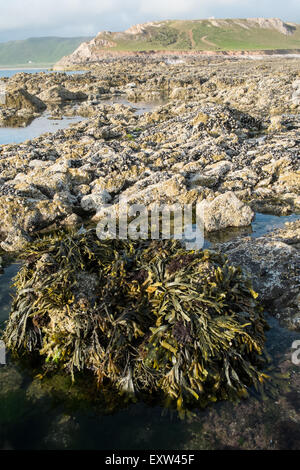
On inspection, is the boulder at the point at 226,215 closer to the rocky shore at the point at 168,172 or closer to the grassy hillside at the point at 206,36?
the rocky shore at the point at 168,172

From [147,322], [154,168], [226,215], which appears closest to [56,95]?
[154,168]

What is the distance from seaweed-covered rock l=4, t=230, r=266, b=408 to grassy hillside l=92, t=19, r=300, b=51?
4687 inches

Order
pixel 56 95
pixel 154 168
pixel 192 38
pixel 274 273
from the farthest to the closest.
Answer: pixel 192 38, pixel 56 95, pixel 154 168, pixel 274 273

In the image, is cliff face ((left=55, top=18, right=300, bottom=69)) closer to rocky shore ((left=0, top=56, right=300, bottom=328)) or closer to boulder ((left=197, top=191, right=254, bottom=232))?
rocky shore ((left=0, top=56, right=300, bottom=328))

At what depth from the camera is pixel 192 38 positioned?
125500mm

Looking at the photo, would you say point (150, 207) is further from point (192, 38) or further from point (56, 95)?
point (192, 38)

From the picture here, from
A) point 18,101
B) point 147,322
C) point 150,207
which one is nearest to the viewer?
point 147,322

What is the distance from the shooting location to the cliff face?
373 feet

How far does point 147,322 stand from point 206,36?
143834mm

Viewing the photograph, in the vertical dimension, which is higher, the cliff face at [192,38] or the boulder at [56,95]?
the cliff face at [192,38]

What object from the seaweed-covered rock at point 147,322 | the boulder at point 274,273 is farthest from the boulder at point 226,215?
the seaweed-covered rock at point 147,322

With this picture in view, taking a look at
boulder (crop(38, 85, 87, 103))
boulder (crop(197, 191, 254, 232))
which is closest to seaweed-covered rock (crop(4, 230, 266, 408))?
boulder (crop(197, 191, 254, 232))

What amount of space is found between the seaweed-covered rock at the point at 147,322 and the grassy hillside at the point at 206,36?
11905 cm

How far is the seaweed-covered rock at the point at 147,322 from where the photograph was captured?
13.8 ft
